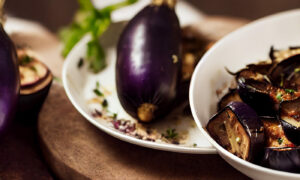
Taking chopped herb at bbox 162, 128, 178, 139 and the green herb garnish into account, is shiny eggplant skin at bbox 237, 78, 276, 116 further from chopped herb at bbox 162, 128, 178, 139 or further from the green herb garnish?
the green herb garnish

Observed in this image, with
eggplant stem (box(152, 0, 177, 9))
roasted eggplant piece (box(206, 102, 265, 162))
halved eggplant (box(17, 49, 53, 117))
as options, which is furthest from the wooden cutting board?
eggplant stem (box(152, 0, 177, 9))

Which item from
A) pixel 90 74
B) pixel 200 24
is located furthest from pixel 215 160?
pixel 200 24

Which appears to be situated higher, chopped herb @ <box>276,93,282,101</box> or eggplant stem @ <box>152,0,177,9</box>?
eggplant stem @ <box>152,0,177,9</box>

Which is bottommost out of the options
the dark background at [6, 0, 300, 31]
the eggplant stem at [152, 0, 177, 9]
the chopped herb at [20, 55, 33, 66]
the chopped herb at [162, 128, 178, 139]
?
the dark background at [6, 0, 300, 31]

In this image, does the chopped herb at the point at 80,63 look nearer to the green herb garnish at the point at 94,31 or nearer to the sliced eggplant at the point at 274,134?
the green herb garnish at the point at 94,31

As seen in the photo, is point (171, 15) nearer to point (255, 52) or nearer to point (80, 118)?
point (255, 52)

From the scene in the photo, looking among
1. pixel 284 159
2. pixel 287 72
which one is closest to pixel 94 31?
pixel 287 72
